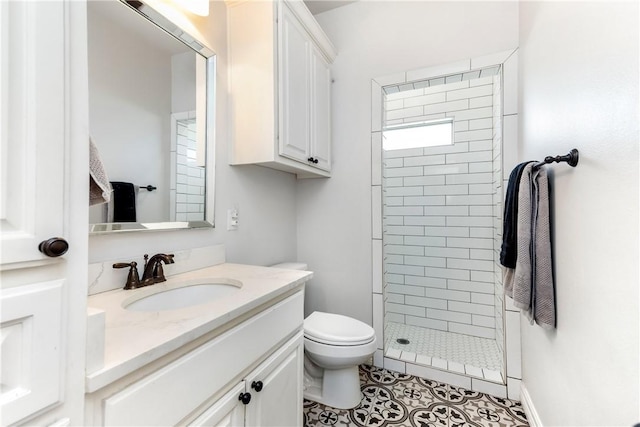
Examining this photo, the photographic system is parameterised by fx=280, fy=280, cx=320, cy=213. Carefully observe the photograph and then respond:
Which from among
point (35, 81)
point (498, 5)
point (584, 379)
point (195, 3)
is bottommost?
point (584, 379)

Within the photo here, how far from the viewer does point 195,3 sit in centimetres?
122

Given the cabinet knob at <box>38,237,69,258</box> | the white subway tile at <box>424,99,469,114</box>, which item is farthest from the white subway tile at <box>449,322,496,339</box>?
the cabinet knob at <box>38,237,69,258</box>

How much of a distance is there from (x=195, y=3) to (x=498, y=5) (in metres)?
1.76

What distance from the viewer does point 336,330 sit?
1.67 metres

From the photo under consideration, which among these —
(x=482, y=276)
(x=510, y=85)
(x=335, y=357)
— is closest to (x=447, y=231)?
(x=482, y=276)

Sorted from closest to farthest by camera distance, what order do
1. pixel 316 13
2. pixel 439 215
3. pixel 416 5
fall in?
pixel 416 5 < pixel 316 13 < pixel 439 215

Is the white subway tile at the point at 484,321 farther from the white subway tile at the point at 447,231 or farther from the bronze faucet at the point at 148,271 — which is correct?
the bronze faucet at the point at 148,271

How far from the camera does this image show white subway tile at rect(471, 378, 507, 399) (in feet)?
5.53

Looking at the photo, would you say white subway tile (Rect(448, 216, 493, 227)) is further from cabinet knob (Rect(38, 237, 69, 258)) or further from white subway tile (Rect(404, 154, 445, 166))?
cabinet knob (Rect(38, 237, 69, 258))

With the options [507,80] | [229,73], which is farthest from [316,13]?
[507,80]

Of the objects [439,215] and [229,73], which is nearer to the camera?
[229,73]

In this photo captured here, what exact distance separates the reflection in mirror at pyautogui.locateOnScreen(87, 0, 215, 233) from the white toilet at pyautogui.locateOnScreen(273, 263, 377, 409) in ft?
2.84

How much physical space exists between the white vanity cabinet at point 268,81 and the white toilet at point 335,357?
98 cm

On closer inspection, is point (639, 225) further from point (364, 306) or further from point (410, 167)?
point (410, 167)
